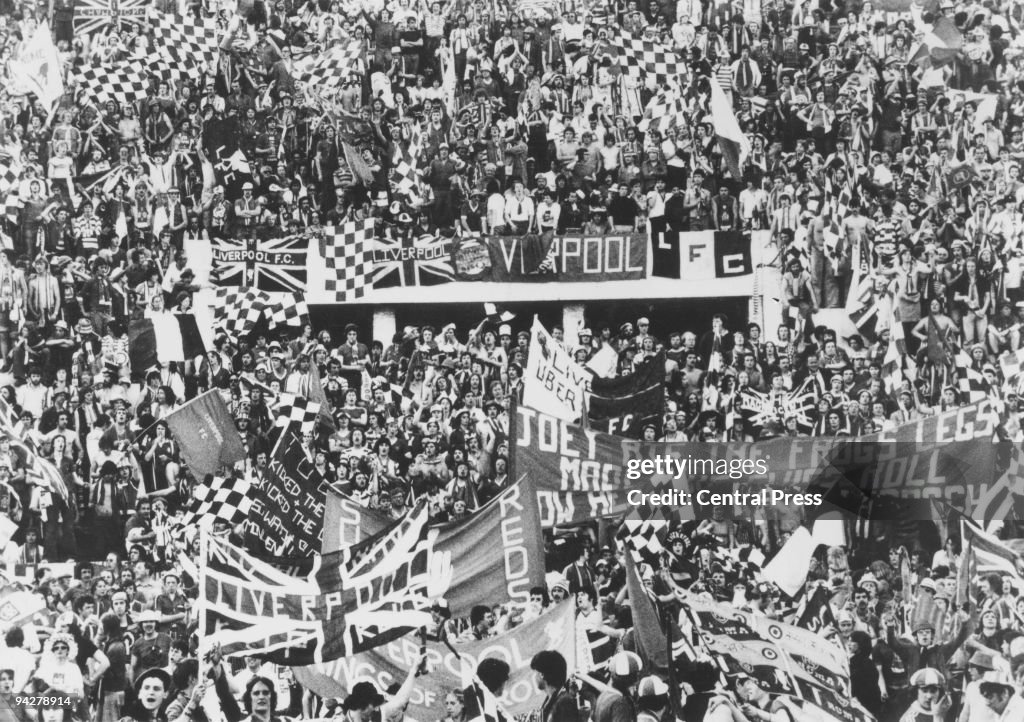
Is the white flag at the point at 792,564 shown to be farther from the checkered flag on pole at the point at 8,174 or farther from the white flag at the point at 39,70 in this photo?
the white flag at the point at 39,70

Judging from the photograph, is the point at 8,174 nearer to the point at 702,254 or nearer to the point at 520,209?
the point at 520,209

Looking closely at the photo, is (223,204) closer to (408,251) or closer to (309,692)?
(408,251)

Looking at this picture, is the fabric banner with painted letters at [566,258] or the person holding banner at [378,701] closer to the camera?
the person holding banner at [378,701]

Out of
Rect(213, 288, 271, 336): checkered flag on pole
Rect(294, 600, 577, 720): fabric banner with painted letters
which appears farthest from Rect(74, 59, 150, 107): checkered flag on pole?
Rect(294, 600, 577, 720): fabric banner with painted letters

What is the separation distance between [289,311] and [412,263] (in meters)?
1.21

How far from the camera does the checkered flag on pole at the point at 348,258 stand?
15.3 meters

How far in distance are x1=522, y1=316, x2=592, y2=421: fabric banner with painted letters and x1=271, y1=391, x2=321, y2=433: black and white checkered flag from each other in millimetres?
1906

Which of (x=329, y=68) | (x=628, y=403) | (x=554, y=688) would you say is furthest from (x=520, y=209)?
(x=554, y=688)

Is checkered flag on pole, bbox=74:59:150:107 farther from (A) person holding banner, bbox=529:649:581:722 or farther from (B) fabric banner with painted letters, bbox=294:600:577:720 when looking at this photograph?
(A) person holding banner, bbox=529:649:581:722

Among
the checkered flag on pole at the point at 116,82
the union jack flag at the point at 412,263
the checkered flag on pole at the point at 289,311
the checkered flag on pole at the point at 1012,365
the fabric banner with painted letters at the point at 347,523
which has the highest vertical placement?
the checkered flag on pole at the point at 116,82

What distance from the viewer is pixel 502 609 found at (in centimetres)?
1413

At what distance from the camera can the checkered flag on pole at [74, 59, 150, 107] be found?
15812mm

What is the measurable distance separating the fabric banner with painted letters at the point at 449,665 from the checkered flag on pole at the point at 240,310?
324 centimetres

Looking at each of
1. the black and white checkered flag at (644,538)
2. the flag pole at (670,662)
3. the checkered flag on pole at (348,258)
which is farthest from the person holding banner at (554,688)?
the checkered flag on pole at (348,258)
